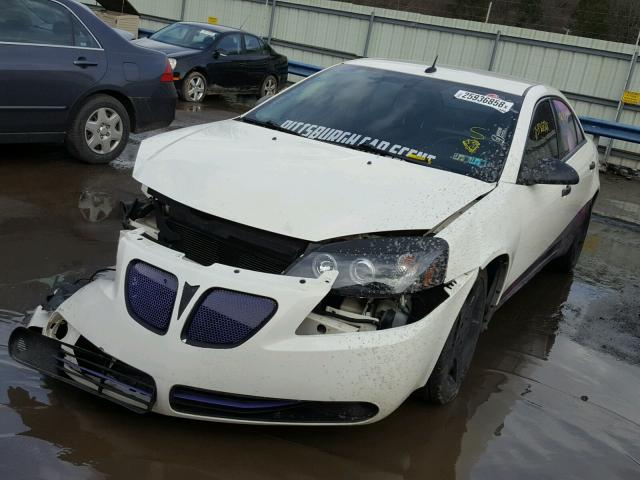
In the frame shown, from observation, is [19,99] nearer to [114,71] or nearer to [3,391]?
[114,71]

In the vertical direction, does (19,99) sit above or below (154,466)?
above

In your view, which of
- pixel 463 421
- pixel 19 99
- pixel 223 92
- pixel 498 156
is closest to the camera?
pixel 463 421

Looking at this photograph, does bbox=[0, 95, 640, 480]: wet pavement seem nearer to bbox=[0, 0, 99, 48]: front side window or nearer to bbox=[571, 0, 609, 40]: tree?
bbox=[0, 0, 99, 48]: front side window

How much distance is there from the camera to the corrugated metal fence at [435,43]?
50.6 ft

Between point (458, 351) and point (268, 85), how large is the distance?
12482 millimetres

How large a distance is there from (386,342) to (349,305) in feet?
0.75

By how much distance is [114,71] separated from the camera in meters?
7.05

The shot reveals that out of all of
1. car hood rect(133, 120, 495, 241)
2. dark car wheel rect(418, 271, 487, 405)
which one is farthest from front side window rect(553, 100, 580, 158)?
dark car wheel rect(418, 271, 487, 405)

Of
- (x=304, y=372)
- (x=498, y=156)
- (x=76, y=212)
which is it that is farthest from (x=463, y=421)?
(x=76, y=212)

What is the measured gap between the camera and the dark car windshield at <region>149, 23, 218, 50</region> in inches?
543

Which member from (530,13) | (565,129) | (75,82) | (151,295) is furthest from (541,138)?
(530,13)

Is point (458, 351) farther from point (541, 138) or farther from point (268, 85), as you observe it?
point (268, 85)

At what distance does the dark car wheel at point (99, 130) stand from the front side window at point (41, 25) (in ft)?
1.83

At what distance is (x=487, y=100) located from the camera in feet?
14.5
